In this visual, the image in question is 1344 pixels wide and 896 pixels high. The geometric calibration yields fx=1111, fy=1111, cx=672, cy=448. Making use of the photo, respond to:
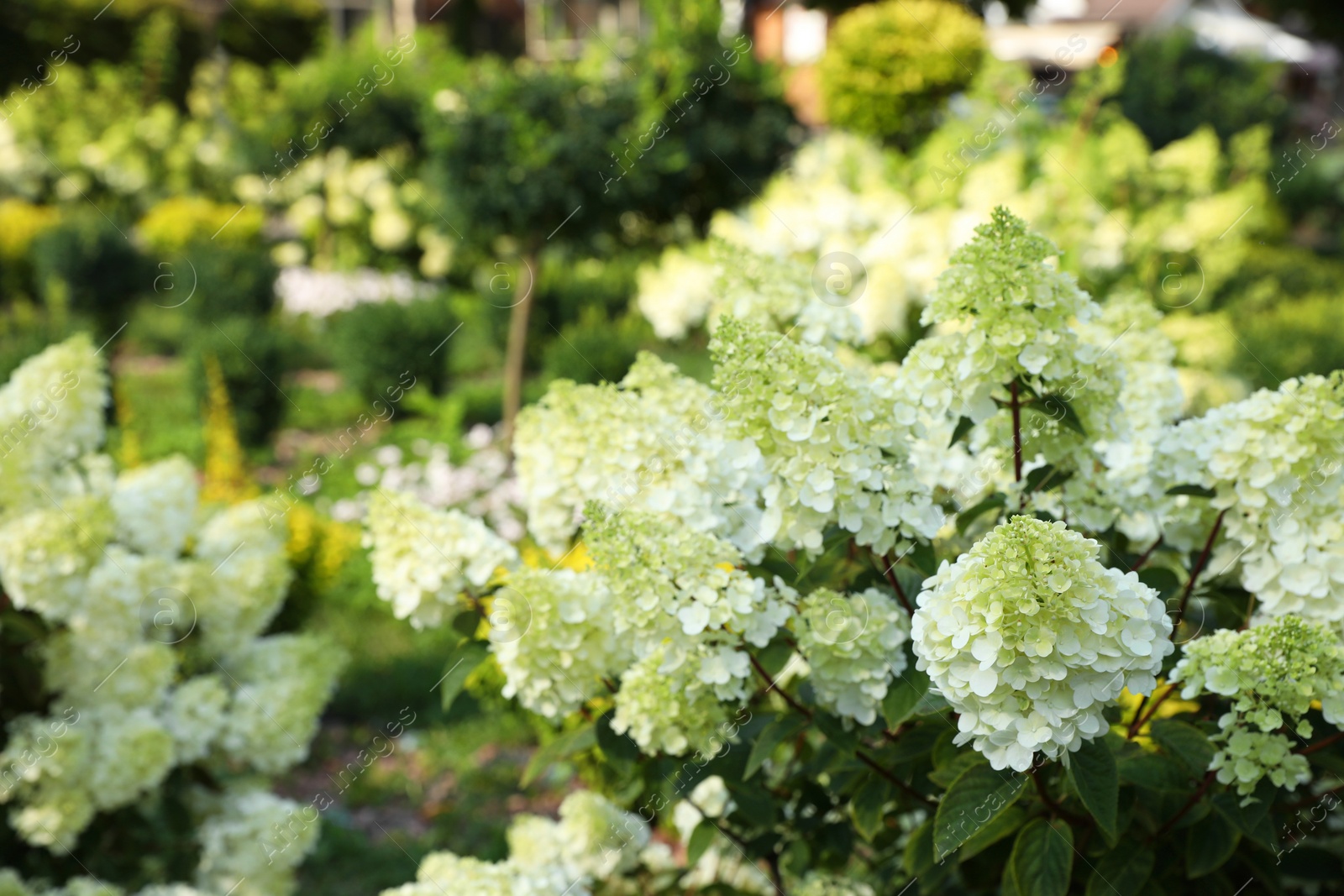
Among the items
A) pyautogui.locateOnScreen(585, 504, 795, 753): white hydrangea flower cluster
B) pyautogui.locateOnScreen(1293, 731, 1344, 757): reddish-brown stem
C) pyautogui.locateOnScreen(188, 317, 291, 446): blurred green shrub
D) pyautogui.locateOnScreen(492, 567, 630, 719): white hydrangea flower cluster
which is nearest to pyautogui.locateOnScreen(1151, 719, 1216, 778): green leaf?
pyautogui.locateOnScreen(1293, 731, 1344, 757): reddish-brown stem

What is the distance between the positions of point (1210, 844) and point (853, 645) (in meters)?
0.64

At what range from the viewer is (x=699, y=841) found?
206cm

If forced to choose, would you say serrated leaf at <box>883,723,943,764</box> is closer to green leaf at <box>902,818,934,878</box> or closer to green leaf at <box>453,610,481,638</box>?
green leaf at <box>902,818,934,878</box>

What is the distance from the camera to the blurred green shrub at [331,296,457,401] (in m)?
7.36

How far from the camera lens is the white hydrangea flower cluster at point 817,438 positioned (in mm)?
1631

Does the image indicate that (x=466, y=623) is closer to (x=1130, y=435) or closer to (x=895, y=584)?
(x=895, y=584)

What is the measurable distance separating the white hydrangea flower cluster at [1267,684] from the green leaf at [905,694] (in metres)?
0.37

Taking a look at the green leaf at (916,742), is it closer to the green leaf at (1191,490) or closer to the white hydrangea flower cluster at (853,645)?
the white hydrangea flower cluster at (853,645)

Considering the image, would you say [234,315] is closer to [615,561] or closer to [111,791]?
[111,791]

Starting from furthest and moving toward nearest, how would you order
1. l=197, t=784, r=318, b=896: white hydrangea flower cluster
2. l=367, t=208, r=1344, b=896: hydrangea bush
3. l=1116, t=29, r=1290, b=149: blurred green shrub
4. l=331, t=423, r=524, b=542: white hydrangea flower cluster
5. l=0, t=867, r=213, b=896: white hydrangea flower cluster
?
l=1116, t=29, r=1290, b=149: blurred green shrub, l=331, t=423, r=524, b=542: white hydrangea flower cluster, l=197, t=784, r=318, b=896: white hydrangea flower cluster, l=0, t=867, r=213, b=896: white hydrangea flower cluster, l=367, t=208, r=1344, b=896: hydrangea bush

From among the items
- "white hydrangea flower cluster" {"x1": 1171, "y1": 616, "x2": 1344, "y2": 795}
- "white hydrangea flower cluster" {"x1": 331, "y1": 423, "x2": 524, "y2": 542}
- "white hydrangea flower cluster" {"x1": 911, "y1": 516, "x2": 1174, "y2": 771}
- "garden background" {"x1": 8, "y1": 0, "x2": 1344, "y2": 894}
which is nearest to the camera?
"white hydrangea flower cluster" {"x1": 911, "y1": 516, "x2": 1174, "y2": 771}

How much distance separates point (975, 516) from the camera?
1.87 metres

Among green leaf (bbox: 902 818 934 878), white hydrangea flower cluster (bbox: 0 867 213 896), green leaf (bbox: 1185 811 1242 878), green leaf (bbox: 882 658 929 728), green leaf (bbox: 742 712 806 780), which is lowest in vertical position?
white hydrangea flower cluster (bbox: 0 867 213 896)

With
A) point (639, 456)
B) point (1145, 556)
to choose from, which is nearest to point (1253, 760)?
point (1145, 556)
